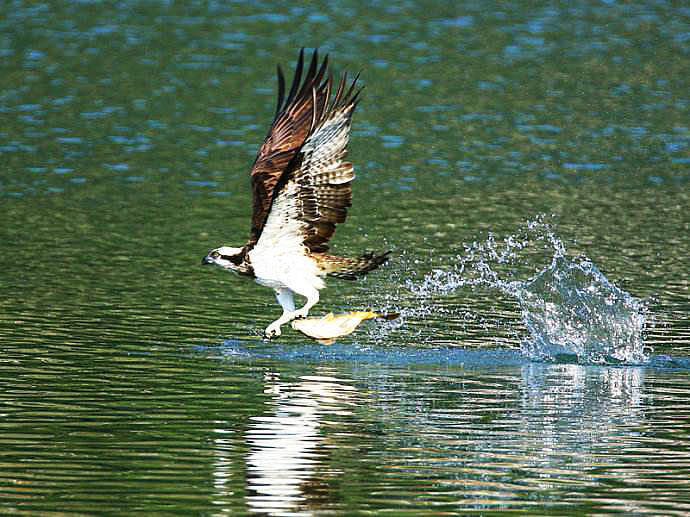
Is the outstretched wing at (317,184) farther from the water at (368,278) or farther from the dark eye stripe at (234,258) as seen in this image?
the water at (368,278)

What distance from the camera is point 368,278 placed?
18984 mm

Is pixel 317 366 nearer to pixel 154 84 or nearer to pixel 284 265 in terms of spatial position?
pixel 284 265

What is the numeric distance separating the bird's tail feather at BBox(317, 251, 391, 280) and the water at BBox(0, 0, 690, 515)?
0.89m

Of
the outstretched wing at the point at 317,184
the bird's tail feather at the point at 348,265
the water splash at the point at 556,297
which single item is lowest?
the water splash at the point at 556,297

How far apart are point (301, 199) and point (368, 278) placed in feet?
17.9

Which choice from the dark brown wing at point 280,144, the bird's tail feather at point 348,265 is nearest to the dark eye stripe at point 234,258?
the dark brown wing at point 280,144

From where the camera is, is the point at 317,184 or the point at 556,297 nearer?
the point at 317,184

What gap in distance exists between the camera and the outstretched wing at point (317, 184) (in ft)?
43.5

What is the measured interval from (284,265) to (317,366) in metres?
1.04

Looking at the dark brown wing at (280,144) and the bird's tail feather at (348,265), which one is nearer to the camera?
the bird's tail feather at (348,265)

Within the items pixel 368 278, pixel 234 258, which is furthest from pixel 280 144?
pixel 368 278

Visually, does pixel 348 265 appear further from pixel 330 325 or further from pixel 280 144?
pixel 280 144

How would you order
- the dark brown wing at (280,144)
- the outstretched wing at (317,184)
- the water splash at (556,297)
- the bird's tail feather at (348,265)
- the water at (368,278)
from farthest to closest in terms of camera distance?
the water splash at (556,297) → the dark brown wing at (280,144) → the bird's tail feather at (348,265) → the outstretched wing at (317,184) → the water at (368,278)

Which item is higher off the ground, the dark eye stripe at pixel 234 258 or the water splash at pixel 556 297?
the dark eye stripe at pixel 234 258
